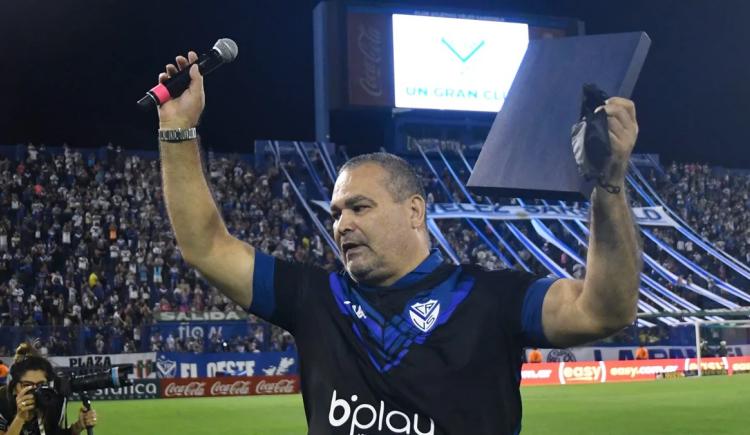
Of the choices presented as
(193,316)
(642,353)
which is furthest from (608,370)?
(193,316)

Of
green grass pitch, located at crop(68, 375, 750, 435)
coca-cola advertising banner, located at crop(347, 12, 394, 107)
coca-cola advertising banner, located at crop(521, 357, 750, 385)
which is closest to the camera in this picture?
green grass pitch, located at crop(68, 375, 750, 435)

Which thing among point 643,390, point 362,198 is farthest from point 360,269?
point 643,390

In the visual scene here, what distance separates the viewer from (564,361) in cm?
3650

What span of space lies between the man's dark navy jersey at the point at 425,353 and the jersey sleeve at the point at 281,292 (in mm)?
97

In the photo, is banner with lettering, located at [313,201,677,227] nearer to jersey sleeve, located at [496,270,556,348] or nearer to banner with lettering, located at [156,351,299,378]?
banner with lettering, located at [156,351,299,378]

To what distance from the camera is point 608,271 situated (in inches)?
137

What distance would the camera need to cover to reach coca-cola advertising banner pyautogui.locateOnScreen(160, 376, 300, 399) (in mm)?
31797

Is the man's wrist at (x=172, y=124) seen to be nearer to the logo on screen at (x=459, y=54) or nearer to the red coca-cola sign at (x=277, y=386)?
the red coca-cola sign at (x=277, y=386)

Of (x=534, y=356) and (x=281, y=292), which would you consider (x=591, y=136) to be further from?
(x=534, y=356)

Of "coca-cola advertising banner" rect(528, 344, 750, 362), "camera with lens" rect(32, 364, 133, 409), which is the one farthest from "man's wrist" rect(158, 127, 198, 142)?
"coca-cola advertising banner" rect(528, 344, 750, 362)

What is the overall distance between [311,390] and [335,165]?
4440cm

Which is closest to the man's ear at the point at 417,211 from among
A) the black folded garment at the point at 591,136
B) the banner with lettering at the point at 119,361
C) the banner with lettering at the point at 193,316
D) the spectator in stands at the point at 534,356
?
the black folded garment at the point at 591,136

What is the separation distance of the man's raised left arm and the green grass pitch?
13.3m

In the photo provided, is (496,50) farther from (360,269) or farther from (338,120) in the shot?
(360,269)
